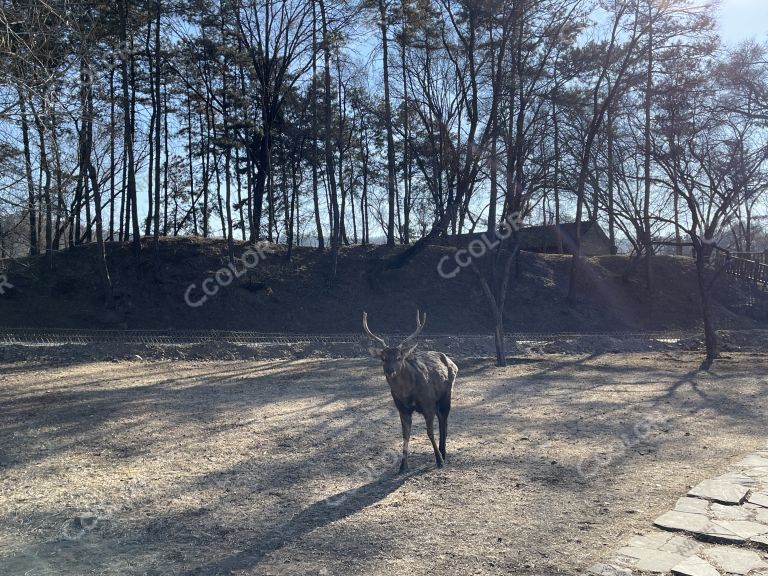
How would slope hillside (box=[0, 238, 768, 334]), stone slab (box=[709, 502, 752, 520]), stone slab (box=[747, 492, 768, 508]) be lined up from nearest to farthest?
stone slab (box=[709, 502, 752, 520])
stone slab (box=[747, 492, 768, 508])
slope hillside (box=[0, 238, 768, 334])

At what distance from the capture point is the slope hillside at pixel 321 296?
2667 centimetres

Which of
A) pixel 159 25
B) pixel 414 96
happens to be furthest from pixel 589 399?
pixel 159 25

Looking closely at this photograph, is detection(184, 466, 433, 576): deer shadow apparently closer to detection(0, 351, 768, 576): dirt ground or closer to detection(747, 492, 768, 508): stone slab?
detection(0, 351, 768, 576): dirt ground

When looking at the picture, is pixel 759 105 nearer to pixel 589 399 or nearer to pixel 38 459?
pixel 589 399

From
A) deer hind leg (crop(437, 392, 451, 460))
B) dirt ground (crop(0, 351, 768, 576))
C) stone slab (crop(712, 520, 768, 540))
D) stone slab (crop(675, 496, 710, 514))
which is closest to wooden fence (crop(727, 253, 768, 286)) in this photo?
dirt ground (crop(0, 351, 768, 576))

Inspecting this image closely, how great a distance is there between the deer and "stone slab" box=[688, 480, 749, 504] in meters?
2.88

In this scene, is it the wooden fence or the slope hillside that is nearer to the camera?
the slope hillside

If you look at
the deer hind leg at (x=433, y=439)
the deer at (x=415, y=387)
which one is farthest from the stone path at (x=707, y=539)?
the deer at (x=415, y=387)

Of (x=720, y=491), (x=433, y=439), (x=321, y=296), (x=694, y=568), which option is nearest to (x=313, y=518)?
(x=433, y=439)

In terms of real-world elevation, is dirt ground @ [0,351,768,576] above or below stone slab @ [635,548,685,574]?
above

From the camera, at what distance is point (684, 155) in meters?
19.8

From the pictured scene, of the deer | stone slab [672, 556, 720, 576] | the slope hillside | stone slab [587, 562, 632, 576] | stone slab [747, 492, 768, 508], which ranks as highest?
the slope hillside

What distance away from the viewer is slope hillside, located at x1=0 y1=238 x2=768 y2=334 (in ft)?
87.5

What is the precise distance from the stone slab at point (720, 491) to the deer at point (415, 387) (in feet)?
9.44
